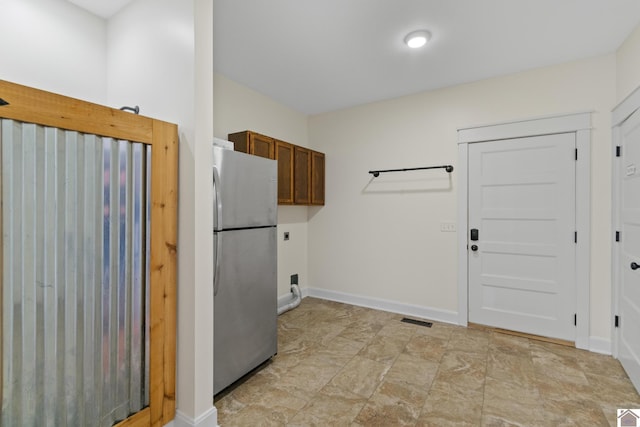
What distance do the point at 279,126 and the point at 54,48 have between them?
2265mm

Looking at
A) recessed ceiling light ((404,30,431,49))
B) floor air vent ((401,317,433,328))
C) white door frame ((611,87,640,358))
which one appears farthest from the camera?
floor air vent ((401,317,433,328))

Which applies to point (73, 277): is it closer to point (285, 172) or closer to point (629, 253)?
point (285, 172)

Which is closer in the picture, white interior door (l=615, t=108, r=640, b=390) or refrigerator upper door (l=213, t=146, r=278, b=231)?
refrigerator upper door (l=213, t=146, r=278, b=231)

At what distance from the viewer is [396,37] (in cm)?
238

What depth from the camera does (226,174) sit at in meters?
2.04

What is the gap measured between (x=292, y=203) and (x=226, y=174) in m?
1.63

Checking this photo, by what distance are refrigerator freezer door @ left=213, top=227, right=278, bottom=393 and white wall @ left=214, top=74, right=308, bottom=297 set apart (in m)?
1.42

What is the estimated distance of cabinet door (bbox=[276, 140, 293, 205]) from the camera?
11.2 feet

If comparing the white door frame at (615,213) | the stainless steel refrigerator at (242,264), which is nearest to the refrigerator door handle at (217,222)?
the stainless steel refrigerator at (242,264)

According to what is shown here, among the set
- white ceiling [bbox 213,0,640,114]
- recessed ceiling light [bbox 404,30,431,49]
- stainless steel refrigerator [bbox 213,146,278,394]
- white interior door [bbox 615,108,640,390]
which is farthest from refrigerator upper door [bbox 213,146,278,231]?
white interior door [bbox 615,108,640,390]

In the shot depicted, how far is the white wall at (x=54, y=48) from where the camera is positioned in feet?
6.03

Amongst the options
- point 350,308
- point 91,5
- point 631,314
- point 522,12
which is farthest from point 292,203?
point 631,314

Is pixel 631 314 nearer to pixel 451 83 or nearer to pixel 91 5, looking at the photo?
pixel 451 83

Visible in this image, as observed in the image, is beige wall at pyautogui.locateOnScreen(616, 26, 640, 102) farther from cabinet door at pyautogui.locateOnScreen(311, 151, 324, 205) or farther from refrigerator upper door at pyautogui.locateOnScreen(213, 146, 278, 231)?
cabinet door at pyautogui.locateOnScreen(311, 151, 324, 205)
